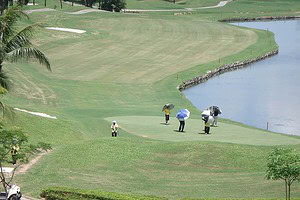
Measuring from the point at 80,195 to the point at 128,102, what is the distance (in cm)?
4338

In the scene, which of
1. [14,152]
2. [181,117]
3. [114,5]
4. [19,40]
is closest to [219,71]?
[181,117]

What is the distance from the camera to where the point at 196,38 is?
123 metres

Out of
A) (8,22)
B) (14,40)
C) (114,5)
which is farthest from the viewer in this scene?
(114,5)

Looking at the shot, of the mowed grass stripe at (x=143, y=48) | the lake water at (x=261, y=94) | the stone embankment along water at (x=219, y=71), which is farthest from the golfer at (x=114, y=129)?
the stone embankment along water at (x=219, y=71)

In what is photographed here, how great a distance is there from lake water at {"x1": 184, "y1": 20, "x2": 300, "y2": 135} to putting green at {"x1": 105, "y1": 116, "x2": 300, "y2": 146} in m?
11.4

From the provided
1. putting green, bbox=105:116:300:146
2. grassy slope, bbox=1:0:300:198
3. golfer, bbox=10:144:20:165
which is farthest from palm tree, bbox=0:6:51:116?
putting green, bbox=105:116:300:146

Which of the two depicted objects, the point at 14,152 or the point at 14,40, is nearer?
the point at 14,152

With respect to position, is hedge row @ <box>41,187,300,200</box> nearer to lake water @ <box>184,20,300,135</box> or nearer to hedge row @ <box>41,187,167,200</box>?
hedge row @ <box>41,187,167,200</box>

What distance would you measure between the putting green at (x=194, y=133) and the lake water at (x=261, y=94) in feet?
37.5

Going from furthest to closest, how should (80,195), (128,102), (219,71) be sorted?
(219,71) < (128,102) < (80,195)

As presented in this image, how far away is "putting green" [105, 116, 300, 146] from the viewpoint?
4675cm

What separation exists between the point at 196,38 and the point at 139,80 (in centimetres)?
4145

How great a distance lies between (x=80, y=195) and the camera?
27625 mm

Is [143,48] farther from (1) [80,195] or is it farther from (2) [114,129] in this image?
(1) [80,195]
